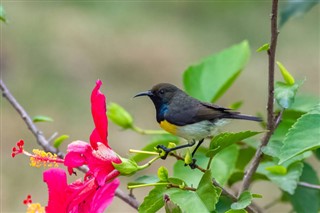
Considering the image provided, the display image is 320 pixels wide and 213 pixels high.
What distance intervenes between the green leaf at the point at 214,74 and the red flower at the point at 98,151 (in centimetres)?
70

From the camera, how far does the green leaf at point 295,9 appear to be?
75.5 inches

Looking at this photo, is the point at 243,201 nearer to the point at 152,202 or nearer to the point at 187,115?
the point at 152,202

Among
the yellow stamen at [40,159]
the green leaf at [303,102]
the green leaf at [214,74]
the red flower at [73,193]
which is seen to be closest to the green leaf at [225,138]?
the red flower at [73,193]

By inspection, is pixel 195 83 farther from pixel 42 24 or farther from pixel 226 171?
pixel 42 24

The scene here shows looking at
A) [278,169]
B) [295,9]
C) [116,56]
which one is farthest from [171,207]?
[116,56]

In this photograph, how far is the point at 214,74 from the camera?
192 cm

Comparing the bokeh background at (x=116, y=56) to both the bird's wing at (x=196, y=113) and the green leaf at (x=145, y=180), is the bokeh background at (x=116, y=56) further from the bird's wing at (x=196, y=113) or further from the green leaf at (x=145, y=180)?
the green leaf at (x=145, y=180)

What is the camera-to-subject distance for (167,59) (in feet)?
26.7

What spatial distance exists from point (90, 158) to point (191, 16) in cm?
802

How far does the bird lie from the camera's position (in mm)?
1589

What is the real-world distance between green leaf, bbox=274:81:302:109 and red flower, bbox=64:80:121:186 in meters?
0.30

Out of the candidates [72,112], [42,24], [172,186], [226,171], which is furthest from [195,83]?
[42,24]

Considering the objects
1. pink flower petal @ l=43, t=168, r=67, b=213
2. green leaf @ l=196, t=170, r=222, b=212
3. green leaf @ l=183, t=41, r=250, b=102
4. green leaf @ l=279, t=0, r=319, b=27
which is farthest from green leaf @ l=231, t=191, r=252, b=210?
green leaf @ l=279, t=0, r=319, b=27

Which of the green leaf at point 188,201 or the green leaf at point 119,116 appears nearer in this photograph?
the green leaf at point 188,201
